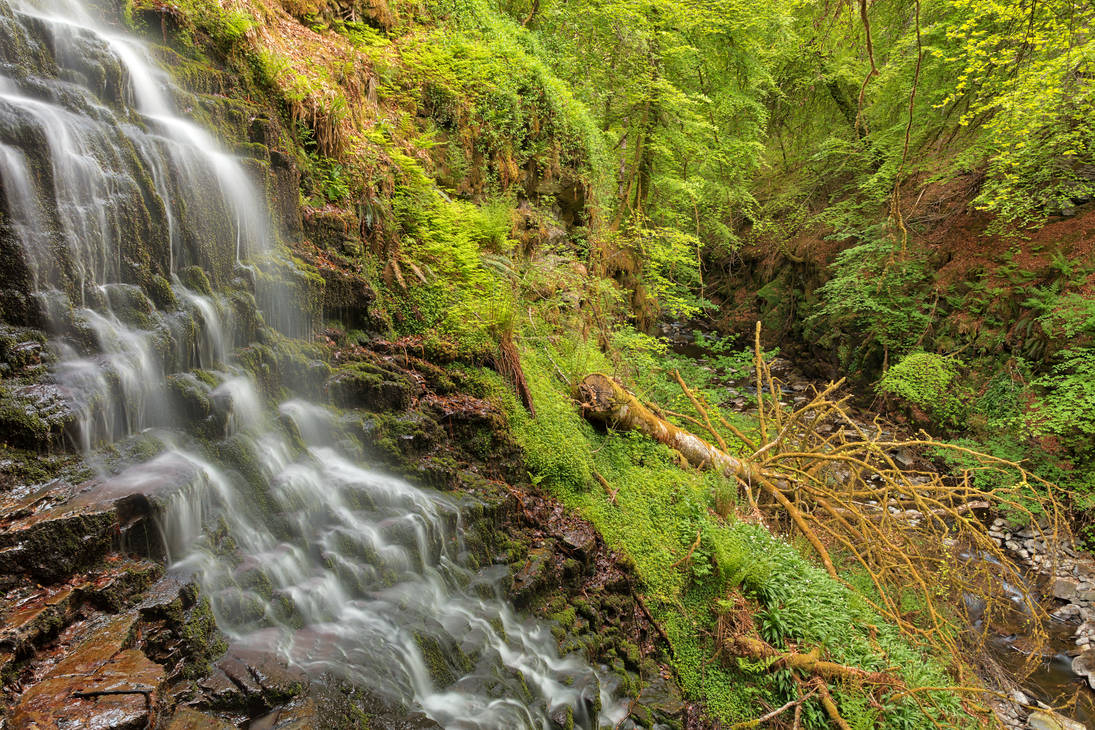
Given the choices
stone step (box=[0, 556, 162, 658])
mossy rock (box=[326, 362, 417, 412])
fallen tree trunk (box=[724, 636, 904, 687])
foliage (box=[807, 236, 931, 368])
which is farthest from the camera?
foliage (box=[807, 236, 931, 368])

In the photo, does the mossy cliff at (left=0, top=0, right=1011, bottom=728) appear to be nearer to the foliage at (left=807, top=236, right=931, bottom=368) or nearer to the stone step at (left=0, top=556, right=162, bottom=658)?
the stone step at (left=0, top=556, right=162, bottom=658)

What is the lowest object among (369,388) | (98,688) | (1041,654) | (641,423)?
(1041,654)

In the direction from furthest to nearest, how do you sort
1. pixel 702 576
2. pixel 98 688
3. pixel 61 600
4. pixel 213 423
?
pixel 702 576
pixel 213 423
pixel 61 600
pixel 98 688

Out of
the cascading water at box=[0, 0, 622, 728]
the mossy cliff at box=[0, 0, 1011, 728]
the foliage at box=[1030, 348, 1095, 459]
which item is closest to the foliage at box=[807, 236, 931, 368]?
the foliage at box=[1030, 348, 1095, 459]

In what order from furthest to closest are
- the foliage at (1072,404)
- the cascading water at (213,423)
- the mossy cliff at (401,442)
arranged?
1. the foliage at (1072,404)
2. the cascading water at (213,423)
3. the mossy cliff at (401,442)

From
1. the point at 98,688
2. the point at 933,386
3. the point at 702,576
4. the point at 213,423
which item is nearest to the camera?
the point at 98,688

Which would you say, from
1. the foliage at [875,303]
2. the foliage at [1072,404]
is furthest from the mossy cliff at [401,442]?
the foliage at [875,303]

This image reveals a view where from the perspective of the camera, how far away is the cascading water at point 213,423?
2.95m

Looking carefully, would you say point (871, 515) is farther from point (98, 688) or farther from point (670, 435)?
point (98, 688)

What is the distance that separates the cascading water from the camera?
295 centimetres

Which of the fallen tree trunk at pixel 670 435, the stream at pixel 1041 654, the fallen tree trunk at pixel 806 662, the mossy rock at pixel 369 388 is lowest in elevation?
the stream at pixel 1041 654

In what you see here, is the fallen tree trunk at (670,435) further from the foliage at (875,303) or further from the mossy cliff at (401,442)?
the foliage at (875,303)

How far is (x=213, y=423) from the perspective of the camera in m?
3.41

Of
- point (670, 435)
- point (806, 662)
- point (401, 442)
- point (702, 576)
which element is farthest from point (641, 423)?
point (401, 442)
